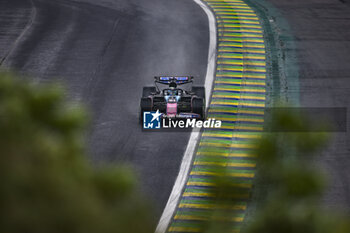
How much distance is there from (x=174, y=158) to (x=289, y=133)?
18.2 metres

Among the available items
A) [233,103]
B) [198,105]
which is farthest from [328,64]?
[198,105]

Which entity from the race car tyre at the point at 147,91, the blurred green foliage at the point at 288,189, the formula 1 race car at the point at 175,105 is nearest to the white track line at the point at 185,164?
the formula 1 race car at the point at 175,105

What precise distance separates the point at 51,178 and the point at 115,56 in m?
30.0

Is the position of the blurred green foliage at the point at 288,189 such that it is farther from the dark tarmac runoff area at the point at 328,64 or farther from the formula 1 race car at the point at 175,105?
the formula 1 race car at the point at 175,105

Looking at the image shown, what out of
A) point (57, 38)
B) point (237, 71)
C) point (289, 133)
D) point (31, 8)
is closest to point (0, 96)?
point (289, 133)

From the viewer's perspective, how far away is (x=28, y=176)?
11.9ft

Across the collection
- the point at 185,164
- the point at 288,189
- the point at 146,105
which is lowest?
the point at 185,164

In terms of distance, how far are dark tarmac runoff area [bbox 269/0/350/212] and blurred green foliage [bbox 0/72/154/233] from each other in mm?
16725

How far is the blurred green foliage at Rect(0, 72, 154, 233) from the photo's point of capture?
3607 mm

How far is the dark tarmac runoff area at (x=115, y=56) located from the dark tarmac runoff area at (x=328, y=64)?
6.02m

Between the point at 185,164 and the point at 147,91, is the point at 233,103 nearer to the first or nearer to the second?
the point at 147,91

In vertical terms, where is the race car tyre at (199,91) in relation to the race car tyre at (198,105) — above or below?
below

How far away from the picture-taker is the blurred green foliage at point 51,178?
3607 millimetres

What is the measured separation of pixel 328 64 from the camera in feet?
106
